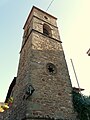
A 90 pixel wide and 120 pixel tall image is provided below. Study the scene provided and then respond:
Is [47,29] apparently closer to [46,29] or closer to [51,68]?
[46,29]

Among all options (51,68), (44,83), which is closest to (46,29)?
(51,68)

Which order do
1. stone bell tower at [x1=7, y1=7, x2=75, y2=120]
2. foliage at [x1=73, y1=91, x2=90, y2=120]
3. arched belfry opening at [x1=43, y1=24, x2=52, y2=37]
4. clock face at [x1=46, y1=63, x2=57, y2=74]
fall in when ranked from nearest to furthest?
1. stone bell tower at [x1=7, y1=7, x2=75, y2=120]
2. foliage at [x1=73, y1=91, x2=90, y2=120]
3. clock face at [x1=46, y1=63, x2=57, y2=74]
4. arched belfry opening at [x1=43, y1=24, x2=52, y2=37]

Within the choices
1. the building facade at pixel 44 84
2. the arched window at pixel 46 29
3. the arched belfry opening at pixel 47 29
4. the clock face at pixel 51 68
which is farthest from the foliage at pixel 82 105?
the arched window at pixel 46 29

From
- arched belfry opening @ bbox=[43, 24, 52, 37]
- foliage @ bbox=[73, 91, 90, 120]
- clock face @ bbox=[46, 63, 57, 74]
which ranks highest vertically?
arched belfry opening @ bbox=[43, 24, 52, 37]

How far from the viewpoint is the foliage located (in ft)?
28.7

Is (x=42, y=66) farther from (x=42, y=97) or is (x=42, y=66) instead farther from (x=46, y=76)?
(x=42, y=97)

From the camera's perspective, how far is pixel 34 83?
8586 millimetres

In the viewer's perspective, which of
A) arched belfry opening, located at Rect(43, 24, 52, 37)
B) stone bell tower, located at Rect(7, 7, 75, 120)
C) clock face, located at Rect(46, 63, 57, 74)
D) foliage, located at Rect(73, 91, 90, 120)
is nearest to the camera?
stone bell tower, located at Rect(7, 7, 75, 120)

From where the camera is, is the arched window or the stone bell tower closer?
the stone bell tower

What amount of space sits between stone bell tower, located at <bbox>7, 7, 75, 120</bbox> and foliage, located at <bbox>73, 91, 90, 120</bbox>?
0.37 meters

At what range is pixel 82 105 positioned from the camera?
9.11 metres

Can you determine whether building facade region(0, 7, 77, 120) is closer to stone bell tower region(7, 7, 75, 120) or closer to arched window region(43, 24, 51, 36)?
stone bell tower region(7, 7, 75, 120)

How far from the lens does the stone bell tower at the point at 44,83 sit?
311 inches

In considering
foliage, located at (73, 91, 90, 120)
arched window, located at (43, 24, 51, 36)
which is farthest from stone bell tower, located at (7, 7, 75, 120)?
arched window, located at (43, 24, 51, 36)
